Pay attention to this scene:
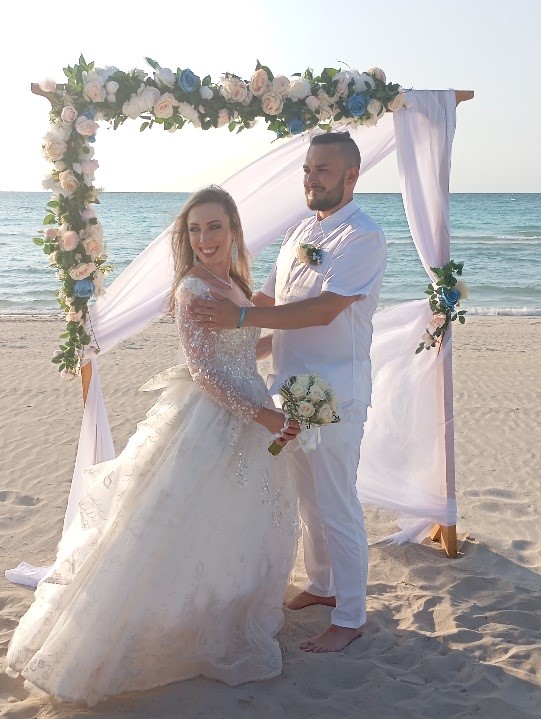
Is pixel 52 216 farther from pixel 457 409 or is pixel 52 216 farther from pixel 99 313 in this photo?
pixel 457 409

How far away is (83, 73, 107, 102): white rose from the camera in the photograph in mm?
4238

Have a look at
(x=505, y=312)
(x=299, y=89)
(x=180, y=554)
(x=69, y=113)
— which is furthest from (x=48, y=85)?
(x=505, y=312)

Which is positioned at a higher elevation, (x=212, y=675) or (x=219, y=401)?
(x=219, y=401)

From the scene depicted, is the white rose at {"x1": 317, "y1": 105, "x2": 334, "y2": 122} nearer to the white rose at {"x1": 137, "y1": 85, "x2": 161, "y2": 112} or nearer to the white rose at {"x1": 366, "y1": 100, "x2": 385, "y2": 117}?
the white rose at {"x1": 366, "y1": 100, "x2": 385, "y2": 117}

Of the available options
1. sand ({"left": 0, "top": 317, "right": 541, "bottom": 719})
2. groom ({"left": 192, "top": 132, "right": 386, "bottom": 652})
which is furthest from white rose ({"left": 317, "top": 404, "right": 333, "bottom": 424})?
sand ({"left": 0, "top": 317, "right": 541, "bottom": 719})

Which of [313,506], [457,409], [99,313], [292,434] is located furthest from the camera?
[457,409]

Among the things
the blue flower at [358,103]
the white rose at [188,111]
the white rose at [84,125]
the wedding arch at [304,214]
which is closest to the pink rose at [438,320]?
the wedding arch at [304,214]

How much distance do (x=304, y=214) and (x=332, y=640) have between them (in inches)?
105

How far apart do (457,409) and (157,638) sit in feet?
19.7

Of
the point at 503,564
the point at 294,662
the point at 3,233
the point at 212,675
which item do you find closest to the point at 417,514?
the point at 503,564

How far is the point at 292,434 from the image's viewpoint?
3.61 meters

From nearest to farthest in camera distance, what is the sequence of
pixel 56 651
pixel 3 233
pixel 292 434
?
pixel 56 651 < pixel 292 434 < pixel 3 233

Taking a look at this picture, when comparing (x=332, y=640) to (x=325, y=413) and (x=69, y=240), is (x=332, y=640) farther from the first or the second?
(x=69, y=240)

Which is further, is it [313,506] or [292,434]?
[313,506]
